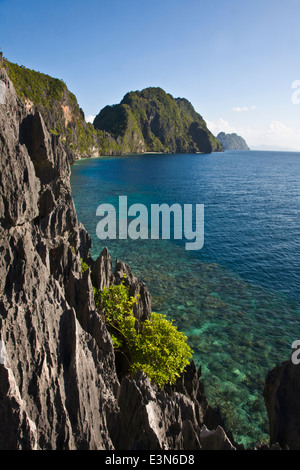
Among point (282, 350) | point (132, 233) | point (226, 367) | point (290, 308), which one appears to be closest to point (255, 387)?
point (226, 367)

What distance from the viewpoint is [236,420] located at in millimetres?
20875

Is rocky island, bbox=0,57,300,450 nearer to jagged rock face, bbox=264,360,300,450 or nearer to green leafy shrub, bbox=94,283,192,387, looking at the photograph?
jagged rock face, bbox=264,360,300,450

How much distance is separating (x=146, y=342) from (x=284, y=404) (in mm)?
8994

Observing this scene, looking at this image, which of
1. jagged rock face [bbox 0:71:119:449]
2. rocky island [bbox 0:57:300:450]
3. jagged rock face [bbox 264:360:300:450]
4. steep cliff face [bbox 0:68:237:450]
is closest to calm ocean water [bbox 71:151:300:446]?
jagged rock face [bbox 264:360:300:450]

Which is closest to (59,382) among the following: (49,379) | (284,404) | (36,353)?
(49,379)

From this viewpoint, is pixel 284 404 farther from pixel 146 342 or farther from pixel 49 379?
pixel 49 379

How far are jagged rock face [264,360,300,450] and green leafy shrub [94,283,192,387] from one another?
17.7 ft

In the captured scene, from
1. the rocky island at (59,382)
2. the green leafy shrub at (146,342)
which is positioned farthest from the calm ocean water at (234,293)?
the rocky island at (59,382)

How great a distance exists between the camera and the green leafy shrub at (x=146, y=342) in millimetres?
17984

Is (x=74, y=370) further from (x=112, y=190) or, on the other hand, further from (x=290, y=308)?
(x=112, y=190)

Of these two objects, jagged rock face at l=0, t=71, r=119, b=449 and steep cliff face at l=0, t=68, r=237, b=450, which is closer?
jagged rock face at l=0, t=71, r=119, b=449

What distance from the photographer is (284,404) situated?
15.2 m

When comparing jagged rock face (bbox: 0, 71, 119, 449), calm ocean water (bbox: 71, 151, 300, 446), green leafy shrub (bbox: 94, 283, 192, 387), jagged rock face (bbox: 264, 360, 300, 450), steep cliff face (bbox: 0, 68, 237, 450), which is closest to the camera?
jagged rock face (bbox: 0, 71, 119, 449)

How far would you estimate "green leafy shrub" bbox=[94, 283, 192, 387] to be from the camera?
17984 mm
